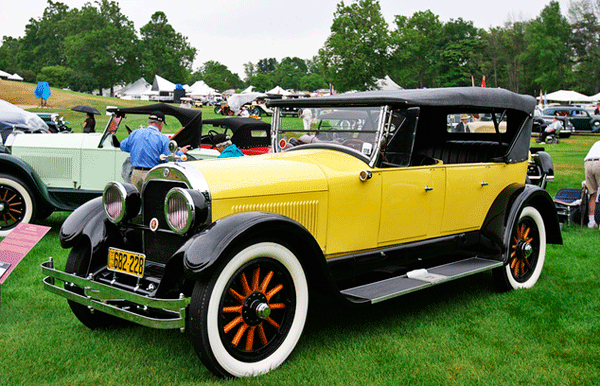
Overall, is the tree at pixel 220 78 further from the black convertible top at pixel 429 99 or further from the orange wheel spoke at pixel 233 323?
the orange wheel spoke at pixel 233 323

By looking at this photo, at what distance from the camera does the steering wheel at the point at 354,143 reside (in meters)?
4.48

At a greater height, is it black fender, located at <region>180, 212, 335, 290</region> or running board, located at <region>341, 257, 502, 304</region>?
black fender, located at <region>180, 212, 335, 290</region>

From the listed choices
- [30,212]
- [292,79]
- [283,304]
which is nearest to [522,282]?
[283,304]

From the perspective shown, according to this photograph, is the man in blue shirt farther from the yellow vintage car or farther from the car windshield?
the car windshield

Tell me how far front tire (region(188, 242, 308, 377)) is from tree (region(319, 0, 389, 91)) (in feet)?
157

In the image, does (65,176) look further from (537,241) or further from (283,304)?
(537,241)

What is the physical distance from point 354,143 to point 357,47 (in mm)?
47898

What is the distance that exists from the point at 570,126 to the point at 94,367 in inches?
1140

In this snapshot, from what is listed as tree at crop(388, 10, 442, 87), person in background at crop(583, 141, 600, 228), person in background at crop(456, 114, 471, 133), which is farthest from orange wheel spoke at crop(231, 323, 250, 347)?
tree at crop(388, 10, 442, 87)

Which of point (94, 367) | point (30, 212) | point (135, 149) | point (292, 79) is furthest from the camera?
Answer: point (292, 79)

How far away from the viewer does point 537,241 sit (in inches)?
227

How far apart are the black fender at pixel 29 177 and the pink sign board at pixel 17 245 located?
343 centimetres

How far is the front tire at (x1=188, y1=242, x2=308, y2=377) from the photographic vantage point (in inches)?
127

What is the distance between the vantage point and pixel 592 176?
328 inches
